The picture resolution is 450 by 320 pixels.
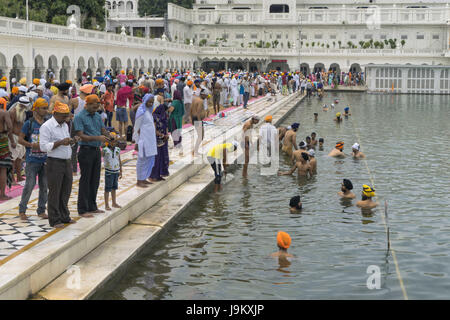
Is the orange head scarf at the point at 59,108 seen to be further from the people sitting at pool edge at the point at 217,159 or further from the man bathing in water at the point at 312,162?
the man bathing in water at the point at 312,162

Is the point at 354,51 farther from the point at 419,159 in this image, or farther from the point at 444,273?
the point at 444,273

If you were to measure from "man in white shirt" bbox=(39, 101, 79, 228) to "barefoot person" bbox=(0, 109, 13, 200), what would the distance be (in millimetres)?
2113

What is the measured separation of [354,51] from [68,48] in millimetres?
41146

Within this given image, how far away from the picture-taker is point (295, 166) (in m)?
14.4

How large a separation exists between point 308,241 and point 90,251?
3.47 metres

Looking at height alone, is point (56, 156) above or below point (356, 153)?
above

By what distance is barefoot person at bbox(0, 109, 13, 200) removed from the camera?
9461 millimetres

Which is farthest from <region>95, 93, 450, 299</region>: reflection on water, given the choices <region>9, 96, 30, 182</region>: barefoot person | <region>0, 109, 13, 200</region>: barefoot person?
<region>9, 96, 30, 182</region>: barefoot person

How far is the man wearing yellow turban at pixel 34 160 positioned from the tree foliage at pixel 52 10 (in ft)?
126

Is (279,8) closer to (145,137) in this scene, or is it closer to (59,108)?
(145,137)

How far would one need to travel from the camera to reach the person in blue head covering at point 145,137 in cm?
1006

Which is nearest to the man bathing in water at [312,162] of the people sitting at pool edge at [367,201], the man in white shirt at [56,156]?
the people sitting at pool edge at [367,201]

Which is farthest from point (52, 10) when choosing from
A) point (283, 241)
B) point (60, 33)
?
point (283, 241)

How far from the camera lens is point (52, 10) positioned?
49.8 m
